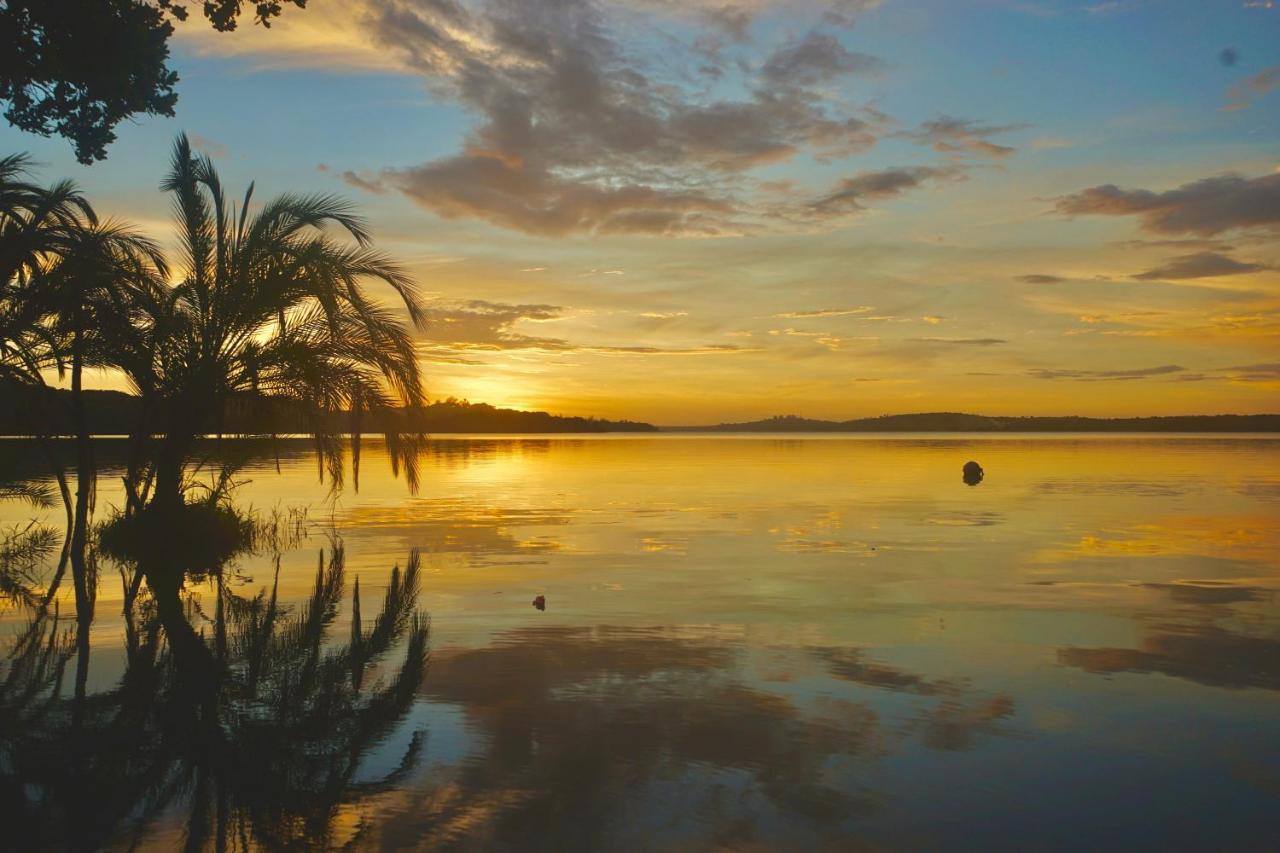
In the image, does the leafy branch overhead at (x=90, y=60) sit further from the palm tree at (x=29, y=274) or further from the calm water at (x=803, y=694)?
the calm water at (x=803, y=694)

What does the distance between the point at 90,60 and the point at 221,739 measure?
7993 millimetres

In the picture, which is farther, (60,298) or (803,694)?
(60,298)

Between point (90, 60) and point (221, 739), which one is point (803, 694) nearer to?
point (221, 739)

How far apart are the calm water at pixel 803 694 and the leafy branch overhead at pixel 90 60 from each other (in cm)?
556

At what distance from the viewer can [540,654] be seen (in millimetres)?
9141

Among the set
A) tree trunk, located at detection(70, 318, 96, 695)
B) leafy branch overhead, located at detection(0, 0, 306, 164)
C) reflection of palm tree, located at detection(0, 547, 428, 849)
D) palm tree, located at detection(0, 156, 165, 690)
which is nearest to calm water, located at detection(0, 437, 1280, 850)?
reflection of palm tree, located at detection(0, 547, 428, 849)

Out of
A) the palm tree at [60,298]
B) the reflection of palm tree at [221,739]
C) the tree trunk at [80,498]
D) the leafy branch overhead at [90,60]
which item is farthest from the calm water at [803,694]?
the leafy branch overhead at [90,60]

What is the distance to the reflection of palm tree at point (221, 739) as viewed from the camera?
5.23 m

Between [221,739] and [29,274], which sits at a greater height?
[29,274]

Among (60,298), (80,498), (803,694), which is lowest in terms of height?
(803,694)

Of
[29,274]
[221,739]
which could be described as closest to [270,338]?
[29,274]

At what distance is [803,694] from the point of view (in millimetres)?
7711

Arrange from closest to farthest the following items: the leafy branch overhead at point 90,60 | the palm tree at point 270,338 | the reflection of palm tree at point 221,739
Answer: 1. the reflection of palm tree at point 221,739
2. the leafy branch overhead at point 90,60
3. the palm tree at point 270,338

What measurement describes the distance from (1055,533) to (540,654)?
13.2 meters
